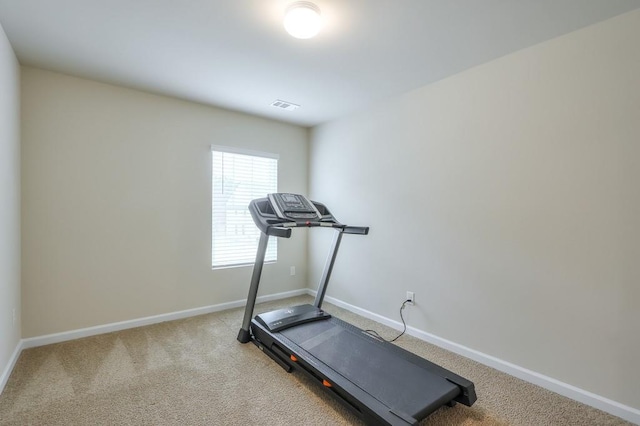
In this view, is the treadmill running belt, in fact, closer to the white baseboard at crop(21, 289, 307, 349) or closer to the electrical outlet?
the electrical outlet

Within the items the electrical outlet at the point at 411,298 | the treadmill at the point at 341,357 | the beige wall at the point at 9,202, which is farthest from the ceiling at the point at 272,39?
the electrical outlet at the point at 411,298

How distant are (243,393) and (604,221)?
2628 millimetres

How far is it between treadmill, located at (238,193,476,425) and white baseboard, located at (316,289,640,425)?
0.65 metres

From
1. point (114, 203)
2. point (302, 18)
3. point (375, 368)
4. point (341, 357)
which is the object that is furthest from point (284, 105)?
point (375, 368)

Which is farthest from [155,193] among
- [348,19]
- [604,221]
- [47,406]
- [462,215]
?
[604,221]

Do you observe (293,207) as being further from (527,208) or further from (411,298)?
(527,208)

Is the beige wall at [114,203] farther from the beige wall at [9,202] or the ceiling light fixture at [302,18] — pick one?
the ceiling light fixture at [302,18]

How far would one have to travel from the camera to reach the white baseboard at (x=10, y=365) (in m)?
2.10

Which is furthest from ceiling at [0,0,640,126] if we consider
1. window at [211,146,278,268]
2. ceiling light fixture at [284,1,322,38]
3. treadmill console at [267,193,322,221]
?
treadmill console at [267,193,322,221]

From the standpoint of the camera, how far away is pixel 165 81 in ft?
9.65

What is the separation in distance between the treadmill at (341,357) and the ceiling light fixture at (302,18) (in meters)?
1.38

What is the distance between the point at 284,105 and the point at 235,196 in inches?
49.4

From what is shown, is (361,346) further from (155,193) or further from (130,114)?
(130,114)

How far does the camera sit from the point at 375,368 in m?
2.14
